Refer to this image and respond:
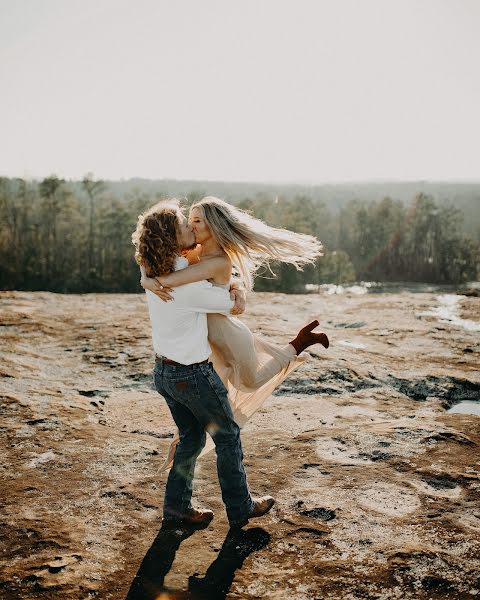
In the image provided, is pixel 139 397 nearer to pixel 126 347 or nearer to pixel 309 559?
pixel 126 347

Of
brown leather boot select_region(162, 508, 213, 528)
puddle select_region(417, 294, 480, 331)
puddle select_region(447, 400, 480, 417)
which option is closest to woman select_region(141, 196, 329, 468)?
brown leather boot select_region(162, 508, 213, 528)

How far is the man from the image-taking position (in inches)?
109

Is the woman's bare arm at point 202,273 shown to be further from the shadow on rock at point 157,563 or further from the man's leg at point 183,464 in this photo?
the shadow on rock at point 157,563

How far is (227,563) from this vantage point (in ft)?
8.82

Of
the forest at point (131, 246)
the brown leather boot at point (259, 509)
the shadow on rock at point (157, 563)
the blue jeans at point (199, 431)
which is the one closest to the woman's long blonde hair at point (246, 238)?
the blue jeans at point (199, 431)

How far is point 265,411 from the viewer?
4848 mm

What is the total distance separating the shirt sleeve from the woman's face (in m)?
0.31

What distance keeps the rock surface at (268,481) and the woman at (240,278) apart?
57 centimetres

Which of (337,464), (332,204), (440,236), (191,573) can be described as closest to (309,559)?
(191,573)

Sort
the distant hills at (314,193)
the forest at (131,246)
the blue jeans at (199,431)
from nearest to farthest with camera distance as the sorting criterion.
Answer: the blue jeans at (199,431) → the forest at (131,246) → the distant hills at (314,193)

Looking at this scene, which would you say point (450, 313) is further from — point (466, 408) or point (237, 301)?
point (237, 301)

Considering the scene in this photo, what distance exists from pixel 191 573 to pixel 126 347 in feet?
13.4

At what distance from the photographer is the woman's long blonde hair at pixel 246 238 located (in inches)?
115

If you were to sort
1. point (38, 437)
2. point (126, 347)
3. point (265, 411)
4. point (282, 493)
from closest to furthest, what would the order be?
point (282, 493) → point (38, 437) → point (265, 411) → point (126, 347)
